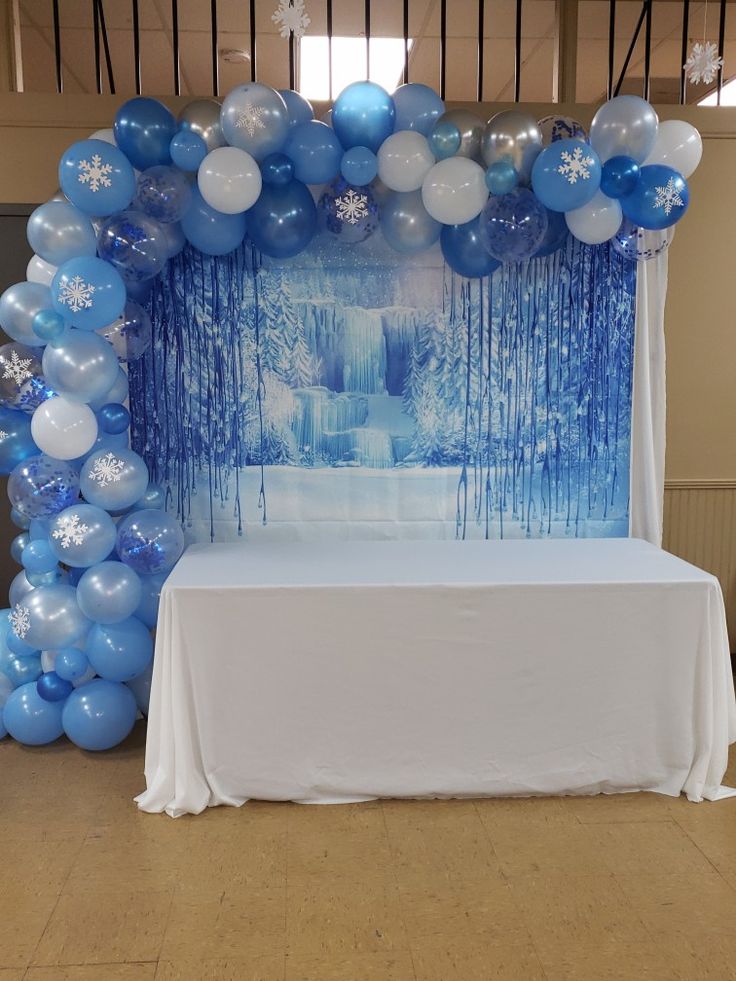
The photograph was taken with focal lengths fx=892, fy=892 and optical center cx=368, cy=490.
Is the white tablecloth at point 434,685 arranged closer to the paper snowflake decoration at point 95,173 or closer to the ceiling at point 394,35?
the paper snowflake decoration at point 95,173

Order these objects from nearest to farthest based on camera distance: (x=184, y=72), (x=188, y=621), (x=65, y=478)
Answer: (x=188, y=621)
(x=65, y=478)
(x=184, y=72)

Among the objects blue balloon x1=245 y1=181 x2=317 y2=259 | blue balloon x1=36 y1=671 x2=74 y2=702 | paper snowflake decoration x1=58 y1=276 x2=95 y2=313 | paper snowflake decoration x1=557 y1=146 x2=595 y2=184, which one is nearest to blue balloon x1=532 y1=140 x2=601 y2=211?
paper snowflake decoration x1=557 y1=146 x2=595 y2=184

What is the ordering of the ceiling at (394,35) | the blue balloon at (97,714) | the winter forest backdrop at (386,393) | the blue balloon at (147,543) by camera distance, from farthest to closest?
the ceiling at (394,35) < the winter forest backdrop at (386,393) < the blue balloon at (97,714) < the blue balloon at (147,543)

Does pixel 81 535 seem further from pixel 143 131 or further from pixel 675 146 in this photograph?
pixel 675 146

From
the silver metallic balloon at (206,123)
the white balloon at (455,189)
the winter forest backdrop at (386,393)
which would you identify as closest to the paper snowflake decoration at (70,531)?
the winter forest backdrop at (386,393)

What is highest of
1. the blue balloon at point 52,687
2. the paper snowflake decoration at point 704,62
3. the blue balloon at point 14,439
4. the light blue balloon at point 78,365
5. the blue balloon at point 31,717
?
the paper snowflake decoration at point 704,62

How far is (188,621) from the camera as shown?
8.82ft

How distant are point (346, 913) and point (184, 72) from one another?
221 inches

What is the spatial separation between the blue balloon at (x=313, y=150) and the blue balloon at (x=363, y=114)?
0.05m

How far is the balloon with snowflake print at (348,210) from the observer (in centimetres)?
296

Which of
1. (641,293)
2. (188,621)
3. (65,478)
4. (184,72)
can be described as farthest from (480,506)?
(184,72)

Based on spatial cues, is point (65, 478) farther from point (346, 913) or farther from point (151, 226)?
point (346, 913)

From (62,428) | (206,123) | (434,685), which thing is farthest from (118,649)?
(206,123)

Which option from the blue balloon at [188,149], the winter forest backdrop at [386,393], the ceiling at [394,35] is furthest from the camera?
the ceiling at [394,35]
